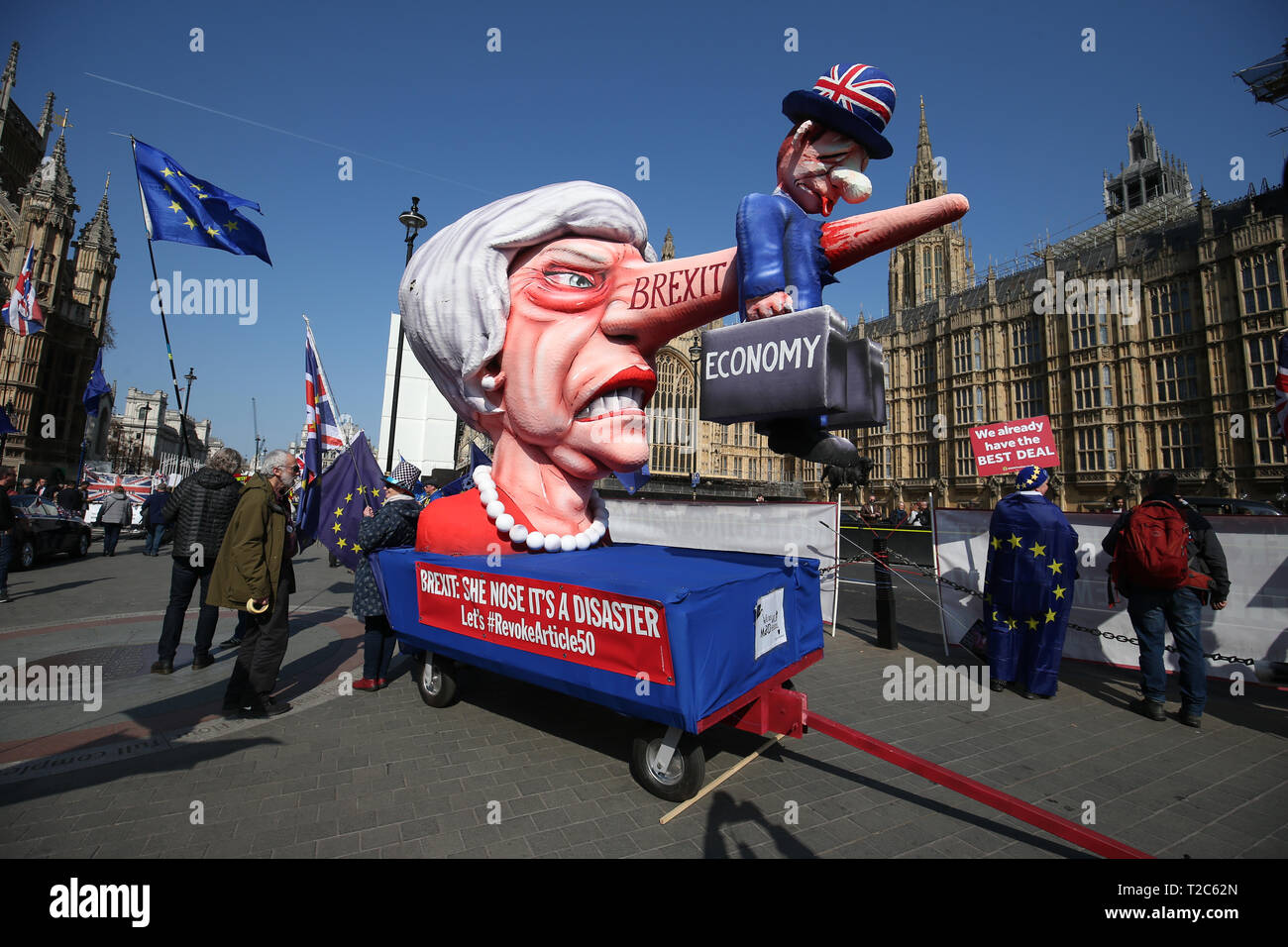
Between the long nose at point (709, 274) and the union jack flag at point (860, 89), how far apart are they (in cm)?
48

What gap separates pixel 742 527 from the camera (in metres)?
8.59

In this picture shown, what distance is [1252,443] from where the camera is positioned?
27016 mm

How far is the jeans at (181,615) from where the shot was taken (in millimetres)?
5109

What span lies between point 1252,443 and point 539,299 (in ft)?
125

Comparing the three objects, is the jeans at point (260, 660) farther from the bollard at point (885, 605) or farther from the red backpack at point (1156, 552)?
the red backpack at point (1156, 552)

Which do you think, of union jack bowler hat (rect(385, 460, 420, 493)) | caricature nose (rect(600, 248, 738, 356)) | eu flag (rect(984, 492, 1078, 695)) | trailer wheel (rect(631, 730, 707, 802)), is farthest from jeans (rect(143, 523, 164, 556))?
eu flag (rect(984, 492, 1078, 695))

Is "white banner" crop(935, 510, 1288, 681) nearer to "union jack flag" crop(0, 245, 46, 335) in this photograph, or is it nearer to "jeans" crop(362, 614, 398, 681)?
"jeans" crop(362, 614, 398, 681)

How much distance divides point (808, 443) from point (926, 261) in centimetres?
5769

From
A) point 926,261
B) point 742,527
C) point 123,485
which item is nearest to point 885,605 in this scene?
point 742,527

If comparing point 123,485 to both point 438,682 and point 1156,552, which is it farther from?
point 1156,552

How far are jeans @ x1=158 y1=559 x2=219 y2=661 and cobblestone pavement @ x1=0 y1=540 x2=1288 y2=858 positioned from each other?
0.88 ft

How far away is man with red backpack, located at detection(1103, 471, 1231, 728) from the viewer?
4.43 meters

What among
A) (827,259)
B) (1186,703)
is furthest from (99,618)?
(1186,703)

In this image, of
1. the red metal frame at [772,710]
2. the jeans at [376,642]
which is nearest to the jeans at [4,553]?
the jeans at [376,642]
